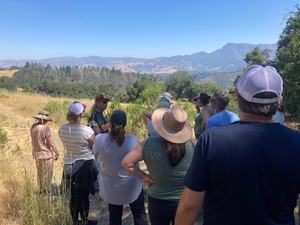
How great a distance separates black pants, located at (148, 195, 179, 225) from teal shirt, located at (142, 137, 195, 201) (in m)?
0.05

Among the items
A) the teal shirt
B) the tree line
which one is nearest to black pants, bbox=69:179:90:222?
the teal shirt

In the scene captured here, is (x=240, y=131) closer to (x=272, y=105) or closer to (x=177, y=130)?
(x=272, y=105)

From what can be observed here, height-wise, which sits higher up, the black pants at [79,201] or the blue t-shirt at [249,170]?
the blue t-shirt at [249,170]

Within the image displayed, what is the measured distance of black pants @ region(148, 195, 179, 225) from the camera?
1.95 m

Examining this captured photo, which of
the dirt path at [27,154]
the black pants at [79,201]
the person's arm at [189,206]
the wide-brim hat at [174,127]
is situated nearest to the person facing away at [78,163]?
the black pants at [79,201]

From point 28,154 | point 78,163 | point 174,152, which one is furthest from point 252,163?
point 28,154

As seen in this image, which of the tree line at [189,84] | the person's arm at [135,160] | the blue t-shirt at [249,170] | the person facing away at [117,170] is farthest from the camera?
the tree line at [189,84]

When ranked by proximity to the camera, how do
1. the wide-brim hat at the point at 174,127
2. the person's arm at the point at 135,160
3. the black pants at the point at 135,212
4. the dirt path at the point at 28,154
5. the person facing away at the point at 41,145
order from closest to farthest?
the wide-brim hat at the point at 174,127
the person's arm at the point at 135,160
the black pants at the point at 135,212
the dirt path at the point at 28,154
the person facing away at the point at 41,145

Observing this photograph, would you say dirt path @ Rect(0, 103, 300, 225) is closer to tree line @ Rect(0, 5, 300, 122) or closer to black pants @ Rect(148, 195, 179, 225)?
black pants @ Rect(148, 195, 179, 225)

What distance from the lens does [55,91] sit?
42.5 m

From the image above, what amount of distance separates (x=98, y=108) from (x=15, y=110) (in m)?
11.1

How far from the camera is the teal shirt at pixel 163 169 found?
6.09ft

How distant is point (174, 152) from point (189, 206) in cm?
65

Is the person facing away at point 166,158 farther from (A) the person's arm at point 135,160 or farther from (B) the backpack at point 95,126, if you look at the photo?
(B) the backpack at point 95,126
